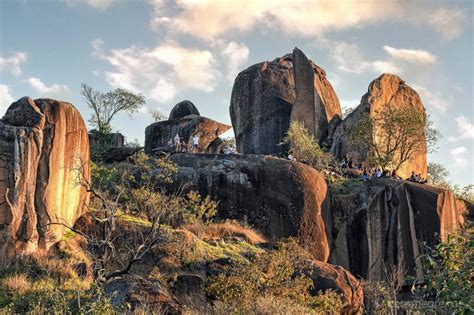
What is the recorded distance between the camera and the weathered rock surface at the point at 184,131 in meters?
36.8

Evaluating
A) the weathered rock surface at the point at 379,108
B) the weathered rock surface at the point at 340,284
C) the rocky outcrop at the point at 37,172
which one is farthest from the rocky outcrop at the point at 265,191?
the weathered rock surface at the point at 379,108

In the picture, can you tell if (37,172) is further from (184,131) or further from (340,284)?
(184,131)

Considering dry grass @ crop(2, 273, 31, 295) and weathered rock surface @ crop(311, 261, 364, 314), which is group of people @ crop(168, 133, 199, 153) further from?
dry grass @ crop(2, 273, 31, 295)

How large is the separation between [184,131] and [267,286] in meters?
23.6

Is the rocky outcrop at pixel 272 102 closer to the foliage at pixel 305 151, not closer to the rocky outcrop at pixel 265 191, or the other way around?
the foliage at pixel 305 151

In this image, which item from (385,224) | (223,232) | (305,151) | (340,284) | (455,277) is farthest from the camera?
(305,151)

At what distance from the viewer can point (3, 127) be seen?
50.1 feet

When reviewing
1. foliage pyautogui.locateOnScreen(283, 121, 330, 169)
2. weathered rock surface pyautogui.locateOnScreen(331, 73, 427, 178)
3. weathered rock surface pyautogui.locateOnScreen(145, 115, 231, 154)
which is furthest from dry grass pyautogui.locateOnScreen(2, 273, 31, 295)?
weathered rock surface pyautogui.locateOnScreen(331, 73, 427, 178)

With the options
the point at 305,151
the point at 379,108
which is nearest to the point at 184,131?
the point at 305,151

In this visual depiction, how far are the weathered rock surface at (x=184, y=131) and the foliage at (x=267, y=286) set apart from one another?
2166 cm

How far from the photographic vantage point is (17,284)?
42.0 feet

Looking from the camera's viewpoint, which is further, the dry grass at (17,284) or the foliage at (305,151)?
the foliage at (305,151)

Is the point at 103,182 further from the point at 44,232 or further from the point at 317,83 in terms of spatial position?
the point at 317,83

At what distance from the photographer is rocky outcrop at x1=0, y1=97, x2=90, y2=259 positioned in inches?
575
